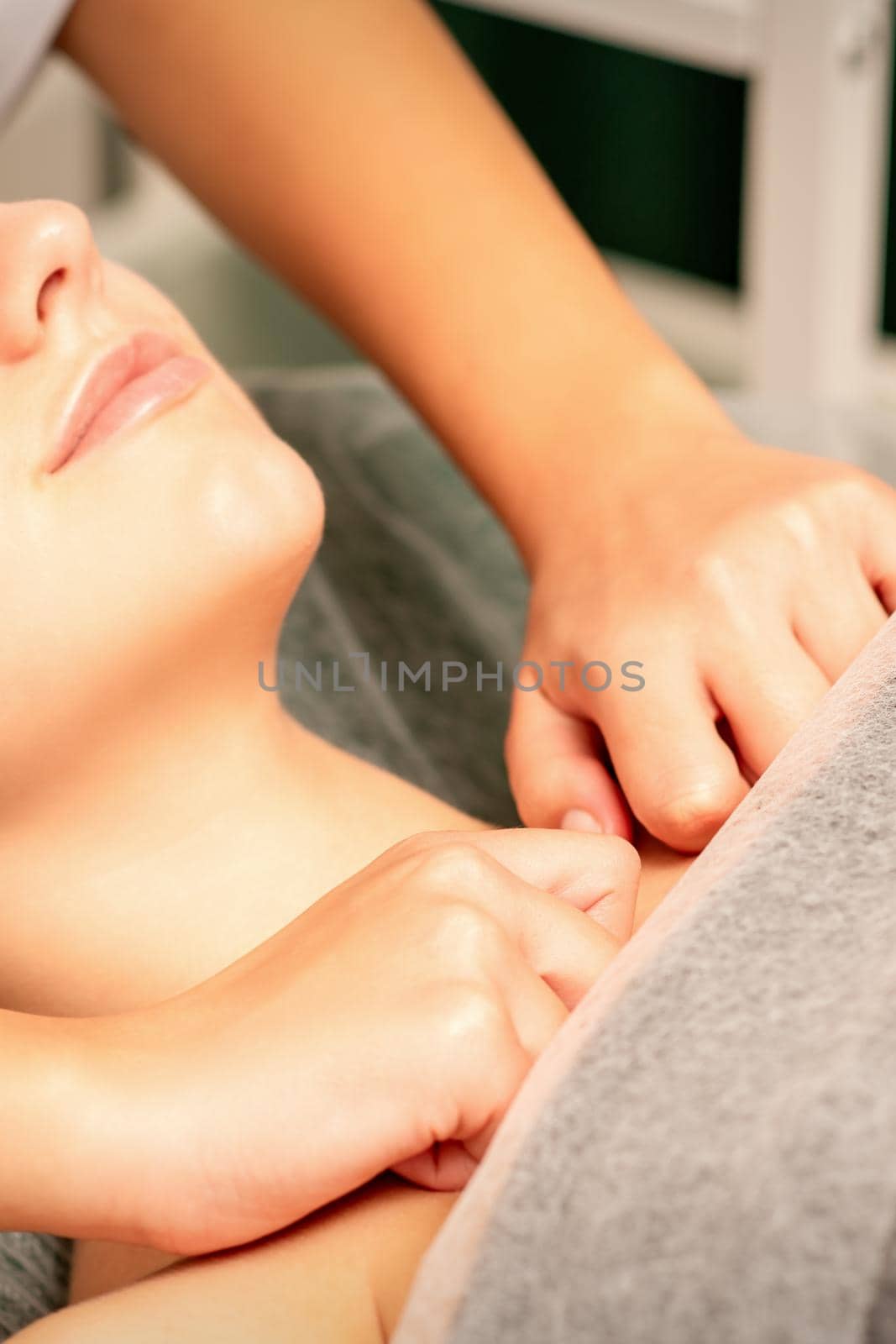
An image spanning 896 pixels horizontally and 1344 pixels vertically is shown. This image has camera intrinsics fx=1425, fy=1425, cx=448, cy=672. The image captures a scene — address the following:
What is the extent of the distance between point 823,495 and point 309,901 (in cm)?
27

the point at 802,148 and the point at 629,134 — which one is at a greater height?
the point at 802,148

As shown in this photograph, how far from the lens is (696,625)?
0.58m

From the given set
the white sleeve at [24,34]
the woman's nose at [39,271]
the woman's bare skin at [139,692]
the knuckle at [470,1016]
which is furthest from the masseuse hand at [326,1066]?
the white sleeve at [24,34]

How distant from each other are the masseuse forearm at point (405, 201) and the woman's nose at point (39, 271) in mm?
232

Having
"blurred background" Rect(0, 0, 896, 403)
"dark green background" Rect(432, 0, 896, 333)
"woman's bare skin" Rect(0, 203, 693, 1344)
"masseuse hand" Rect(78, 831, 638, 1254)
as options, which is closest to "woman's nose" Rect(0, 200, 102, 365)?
"woman's bare skin" Rect(0, 203, 693, 1344)

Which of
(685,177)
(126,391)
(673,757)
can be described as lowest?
(685,177)

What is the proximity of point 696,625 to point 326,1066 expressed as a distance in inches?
10.4

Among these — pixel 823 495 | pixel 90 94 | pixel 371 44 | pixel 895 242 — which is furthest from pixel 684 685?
pixel 90 94

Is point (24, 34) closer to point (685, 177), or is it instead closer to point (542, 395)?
point (542, 395)

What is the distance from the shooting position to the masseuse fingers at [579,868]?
1.55 ft

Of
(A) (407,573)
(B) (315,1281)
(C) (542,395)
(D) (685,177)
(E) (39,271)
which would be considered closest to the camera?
(B) (315,1281)

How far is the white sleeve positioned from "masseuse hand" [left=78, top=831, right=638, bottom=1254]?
1.89ft

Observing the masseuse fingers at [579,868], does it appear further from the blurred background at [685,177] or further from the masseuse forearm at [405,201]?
the blurred background at [685,177]

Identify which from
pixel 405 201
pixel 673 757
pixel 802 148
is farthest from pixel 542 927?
pixel 802 148
